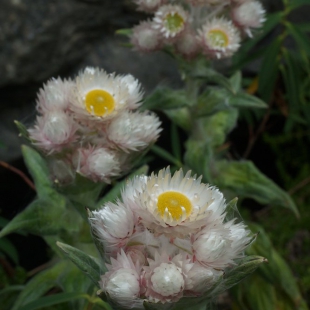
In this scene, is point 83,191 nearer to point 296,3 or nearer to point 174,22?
point 174,22

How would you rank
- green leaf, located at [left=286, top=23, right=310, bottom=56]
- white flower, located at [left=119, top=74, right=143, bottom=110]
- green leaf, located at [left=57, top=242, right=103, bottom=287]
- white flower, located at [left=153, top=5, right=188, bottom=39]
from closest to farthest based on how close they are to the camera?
1. green leaf, located at [left=57, top=242, right=103, bottom=287]
2. white flower, located at [left=119, top=74, right=143, bottom=110]
3. white flower, located at [left=153, top=5, right=188, bottom=39]
4. green leaf, located at [left=286, top=23, right=310, bottom=56]

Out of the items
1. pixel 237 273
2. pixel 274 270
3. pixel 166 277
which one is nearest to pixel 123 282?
pixel 166 277

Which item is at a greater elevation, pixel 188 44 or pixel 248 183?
pixel 188 44

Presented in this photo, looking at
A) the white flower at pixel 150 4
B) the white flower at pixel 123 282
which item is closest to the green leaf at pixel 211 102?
the white flower at pixel 150 4

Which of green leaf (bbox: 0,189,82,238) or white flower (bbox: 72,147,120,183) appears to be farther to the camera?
green leaf (bbox: 0,189,82,238)

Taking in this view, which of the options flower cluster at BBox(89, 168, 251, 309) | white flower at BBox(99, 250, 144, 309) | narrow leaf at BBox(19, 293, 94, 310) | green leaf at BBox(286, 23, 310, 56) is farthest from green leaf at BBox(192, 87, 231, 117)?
white flower at BBox(99, 250, 144, 309)

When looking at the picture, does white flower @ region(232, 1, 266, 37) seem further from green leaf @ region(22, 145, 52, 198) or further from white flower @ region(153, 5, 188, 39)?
green leaf @ region(22, 145, 52, 198)

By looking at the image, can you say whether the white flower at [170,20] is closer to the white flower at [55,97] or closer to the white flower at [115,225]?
the white flower at [55,97]
